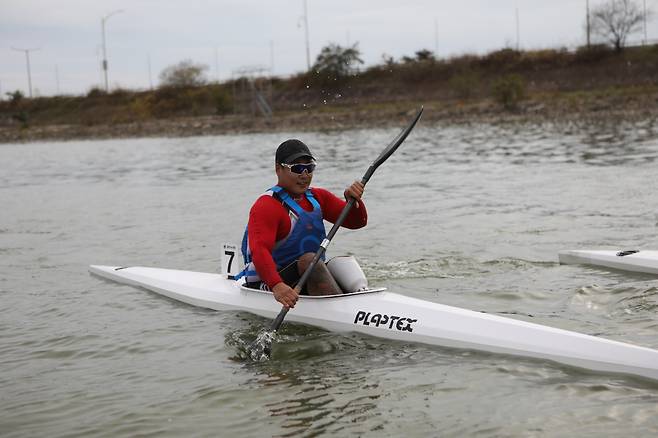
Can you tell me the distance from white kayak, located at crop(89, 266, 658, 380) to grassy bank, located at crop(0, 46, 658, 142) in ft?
85.7

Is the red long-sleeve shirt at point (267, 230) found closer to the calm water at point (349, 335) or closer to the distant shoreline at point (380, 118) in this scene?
the calm water at point (349, 335)

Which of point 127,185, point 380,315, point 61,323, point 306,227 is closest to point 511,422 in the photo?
point 380,315

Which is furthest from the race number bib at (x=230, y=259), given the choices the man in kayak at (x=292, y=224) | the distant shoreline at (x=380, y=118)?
the distant shoreline at (x=380, y=118)

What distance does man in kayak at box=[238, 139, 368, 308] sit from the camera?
631 cm

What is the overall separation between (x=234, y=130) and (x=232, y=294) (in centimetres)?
3639

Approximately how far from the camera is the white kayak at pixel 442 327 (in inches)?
211

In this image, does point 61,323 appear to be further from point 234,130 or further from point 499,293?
point 234,130

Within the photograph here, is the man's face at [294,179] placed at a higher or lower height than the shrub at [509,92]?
lower

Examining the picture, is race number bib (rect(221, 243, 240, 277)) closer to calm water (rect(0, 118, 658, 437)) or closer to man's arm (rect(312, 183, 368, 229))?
calm water (rect(0, 118, 658, 437))

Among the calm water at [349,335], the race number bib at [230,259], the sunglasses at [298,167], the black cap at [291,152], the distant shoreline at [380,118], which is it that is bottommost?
the calm water at [349,335]

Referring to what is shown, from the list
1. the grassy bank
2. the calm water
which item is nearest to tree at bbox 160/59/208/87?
the grassy bank

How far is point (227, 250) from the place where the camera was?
8.05m

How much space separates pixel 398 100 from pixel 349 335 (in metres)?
45.6

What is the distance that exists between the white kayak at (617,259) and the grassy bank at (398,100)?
24174 millimetres
